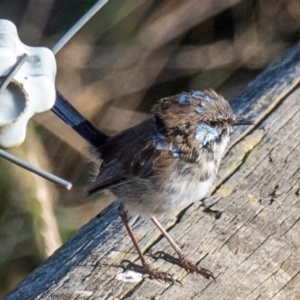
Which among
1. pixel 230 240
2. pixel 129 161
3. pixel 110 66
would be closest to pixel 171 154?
pixel 129 161

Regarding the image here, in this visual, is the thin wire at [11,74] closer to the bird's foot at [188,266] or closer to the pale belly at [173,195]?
the bird's foot at [188,266]

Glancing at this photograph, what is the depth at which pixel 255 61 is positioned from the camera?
7.23 meters

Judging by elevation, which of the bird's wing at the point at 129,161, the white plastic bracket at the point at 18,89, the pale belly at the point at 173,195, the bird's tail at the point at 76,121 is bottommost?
the pale belly at the point at 173,195

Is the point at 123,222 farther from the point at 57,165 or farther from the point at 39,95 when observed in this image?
the point at 57,165

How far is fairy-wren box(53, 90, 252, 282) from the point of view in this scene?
379cm

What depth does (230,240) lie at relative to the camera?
3.16 meters

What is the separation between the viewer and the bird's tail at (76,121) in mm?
3623

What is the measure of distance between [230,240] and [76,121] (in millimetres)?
1179

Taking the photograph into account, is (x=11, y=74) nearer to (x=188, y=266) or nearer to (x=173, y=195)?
(x=188, y=266)

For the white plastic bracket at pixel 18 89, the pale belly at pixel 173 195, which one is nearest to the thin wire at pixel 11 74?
the white plastic bracket at pixel 18 89

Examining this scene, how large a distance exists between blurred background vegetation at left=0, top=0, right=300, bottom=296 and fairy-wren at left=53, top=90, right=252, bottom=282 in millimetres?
1568

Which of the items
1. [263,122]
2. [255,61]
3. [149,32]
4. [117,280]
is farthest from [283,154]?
[255,61]

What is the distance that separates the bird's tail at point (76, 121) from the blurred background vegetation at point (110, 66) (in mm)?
1246

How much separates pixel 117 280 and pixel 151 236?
35cm
